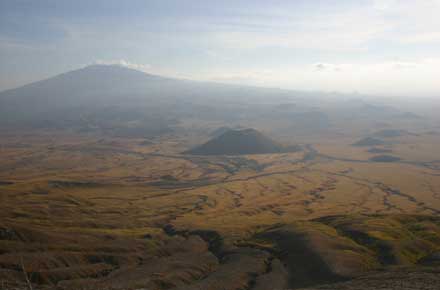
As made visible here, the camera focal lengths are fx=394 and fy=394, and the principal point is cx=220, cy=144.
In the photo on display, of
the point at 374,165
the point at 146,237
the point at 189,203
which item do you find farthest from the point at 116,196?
the point at 374,165

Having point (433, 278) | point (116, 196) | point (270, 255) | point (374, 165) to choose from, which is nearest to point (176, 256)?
point (270, 255)

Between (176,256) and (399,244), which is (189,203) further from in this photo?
(399,244)

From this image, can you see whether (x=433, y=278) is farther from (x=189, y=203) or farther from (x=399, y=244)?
(x=189, y=203)

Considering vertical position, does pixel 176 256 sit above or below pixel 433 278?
below

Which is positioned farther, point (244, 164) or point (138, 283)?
point (244, 164)

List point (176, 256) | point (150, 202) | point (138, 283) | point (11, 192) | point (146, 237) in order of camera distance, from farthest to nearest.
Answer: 1. point (150, 202)
2. point (11, 192)
3. point (146, 237)
4. point (176, 256)
5. point (138, 283)

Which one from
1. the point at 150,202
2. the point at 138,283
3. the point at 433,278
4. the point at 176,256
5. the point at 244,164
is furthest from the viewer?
the point at 244,164

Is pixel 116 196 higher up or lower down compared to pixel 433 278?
lower down

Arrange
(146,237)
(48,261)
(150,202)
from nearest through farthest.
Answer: (48,261) < (146,237) < (150,202)

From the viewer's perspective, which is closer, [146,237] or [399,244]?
[399,244]
